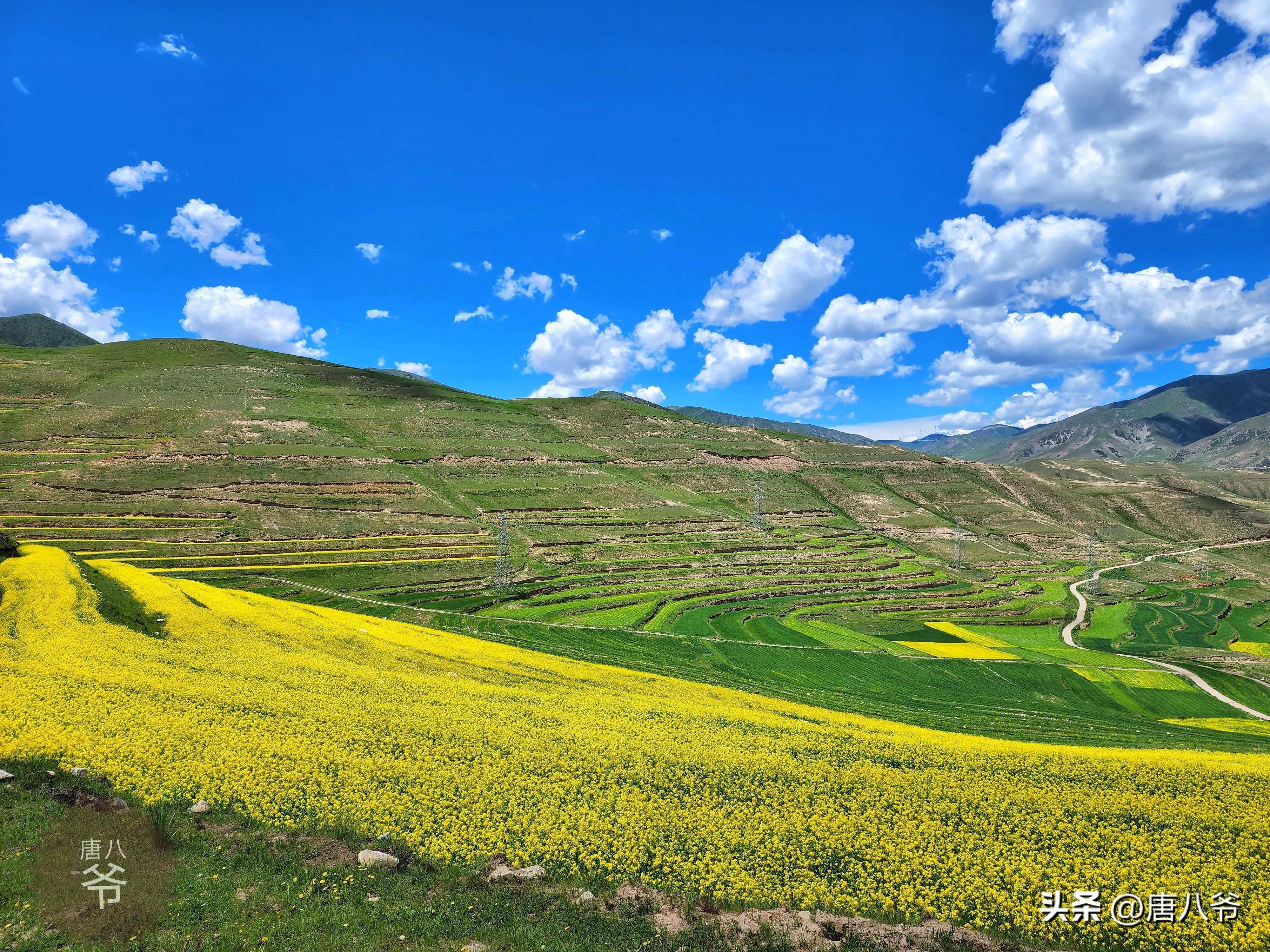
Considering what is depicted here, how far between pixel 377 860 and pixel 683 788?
34.9ft

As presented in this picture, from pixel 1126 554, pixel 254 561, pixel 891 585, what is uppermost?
pixel 1126 554

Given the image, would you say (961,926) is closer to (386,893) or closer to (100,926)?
(386,893)

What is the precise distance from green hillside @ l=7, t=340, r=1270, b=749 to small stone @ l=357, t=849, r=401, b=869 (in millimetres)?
35540

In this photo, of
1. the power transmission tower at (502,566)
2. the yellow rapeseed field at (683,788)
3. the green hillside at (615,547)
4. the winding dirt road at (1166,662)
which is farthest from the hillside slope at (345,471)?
the yellow rapeseed field at (683,788)

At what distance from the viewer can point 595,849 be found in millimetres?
17141

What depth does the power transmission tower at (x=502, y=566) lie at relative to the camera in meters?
87.9

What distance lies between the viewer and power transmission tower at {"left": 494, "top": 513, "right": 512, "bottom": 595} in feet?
288

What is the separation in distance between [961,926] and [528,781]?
13928mm

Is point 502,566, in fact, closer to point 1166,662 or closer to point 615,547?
point 615,547

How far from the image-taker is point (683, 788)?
68.9 feet

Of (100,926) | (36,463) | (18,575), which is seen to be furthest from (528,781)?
(36,463)

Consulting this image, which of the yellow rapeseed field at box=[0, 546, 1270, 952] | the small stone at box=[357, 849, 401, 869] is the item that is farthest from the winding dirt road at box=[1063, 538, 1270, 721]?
the small stone at box=[357, 849, 401, 869]

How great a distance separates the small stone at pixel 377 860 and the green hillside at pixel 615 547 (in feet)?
117

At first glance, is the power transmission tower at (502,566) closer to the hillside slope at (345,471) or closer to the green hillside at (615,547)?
the green hillside at (615,547)
